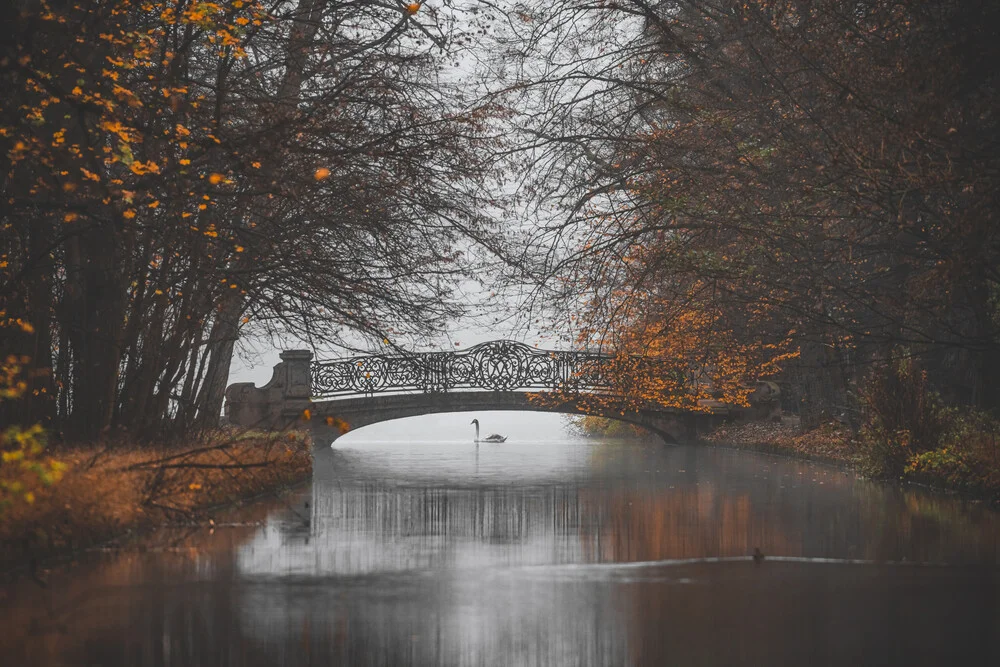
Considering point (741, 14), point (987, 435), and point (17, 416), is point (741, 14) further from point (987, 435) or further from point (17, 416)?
point (17, 416)

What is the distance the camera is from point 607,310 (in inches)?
859

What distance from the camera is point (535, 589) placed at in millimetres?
8938

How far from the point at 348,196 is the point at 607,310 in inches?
283

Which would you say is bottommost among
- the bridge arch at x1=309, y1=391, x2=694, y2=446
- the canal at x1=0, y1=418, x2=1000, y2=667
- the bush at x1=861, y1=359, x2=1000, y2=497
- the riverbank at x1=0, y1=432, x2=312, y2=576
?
the canal at x1=0, y1=418, x2=1000, y2=667

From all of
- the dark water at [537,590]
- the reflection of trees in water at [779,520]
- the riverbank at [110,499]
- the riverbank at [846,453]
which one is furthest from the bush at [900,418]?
the riverbank at [110,499]

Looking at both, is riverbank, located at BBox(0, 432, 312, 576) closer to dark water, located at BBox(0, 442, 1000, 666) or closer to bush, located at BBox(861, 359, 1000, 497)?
dark water, located at BBox(0, 442, 1000, 666)

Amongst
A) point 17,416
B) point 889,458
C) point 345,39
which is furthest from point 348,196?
point 889,458

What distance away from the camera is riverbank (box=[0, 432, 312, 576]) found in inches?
385

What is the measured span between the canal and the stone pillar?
2283cm

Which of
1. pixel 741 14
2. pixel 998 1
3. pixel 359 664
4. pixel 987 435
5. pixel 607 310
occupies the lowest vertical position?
pixel 359 664

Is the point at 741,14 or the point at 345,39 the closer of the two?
the point at 345,39

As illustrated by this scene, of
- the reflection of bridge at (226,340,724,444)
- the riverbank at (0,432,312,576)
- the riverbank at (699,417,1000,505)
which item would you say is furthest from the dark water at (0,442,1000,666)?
the reflection of bridge at (226,340,724,444)

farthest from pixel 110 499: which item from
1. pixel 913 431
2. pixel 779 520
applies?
pixel 913 431

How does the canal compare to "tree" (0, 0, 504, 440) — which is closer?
the canal
